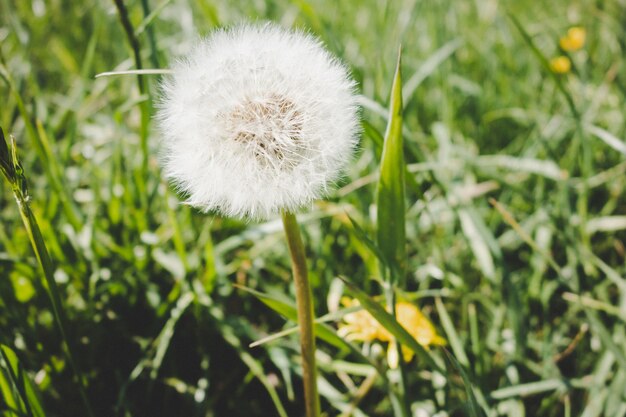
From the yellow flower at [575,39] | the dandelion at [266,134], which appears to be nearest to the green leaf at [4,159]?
the dandelion at [266,134]

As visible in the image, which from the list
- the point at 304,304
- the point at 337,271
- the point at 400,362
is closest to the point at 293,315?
the point at 304,304

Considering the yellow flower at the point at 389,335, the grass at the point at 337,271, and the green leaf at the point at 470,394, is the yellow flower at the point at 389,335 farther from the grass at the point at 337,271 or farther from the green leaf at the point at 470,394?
the green leaf at the point at 470,394

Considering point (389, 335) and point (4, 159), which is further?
point (389, 335)

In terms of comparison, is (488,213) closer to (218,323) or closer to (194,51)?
(218,323)

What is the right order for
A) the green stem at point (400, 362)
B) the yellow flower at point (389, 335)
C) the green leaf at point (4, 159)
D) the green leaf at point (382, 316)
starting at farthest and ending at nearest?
1. the yellow flower at point (389, 335)
2. the green stem at point (400, 362)
3. the green leaf at point (382, 316)
4. the green leaf at point (4, 159)

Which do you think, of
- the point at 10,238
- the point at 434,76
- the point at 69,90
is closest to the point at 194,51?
the point at 10,238

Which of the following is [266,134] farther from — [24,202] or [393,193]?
[24,202]
